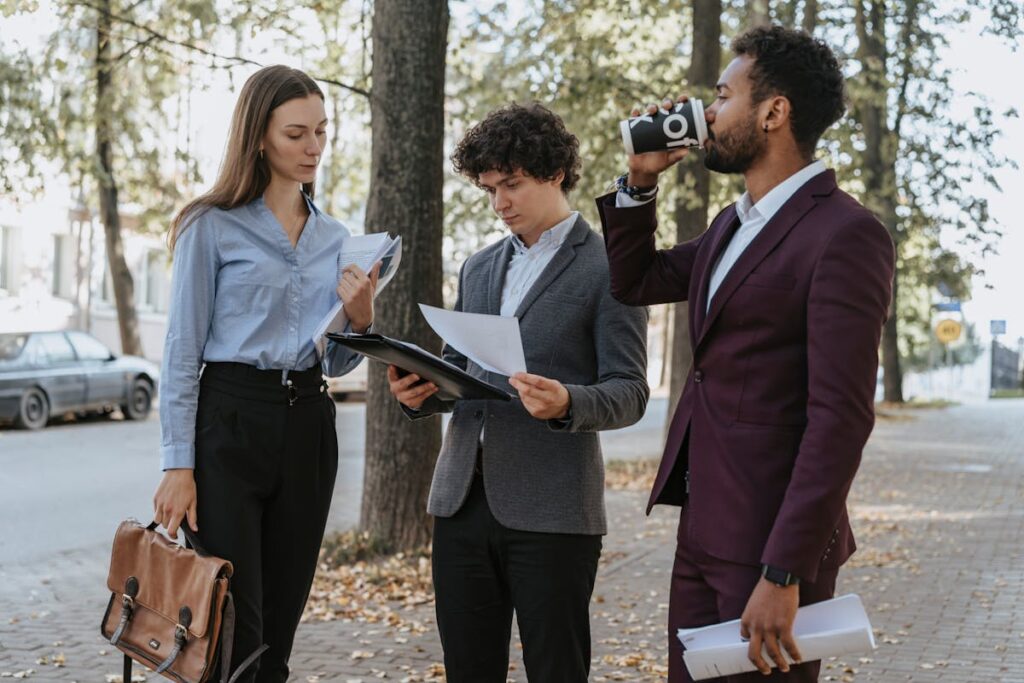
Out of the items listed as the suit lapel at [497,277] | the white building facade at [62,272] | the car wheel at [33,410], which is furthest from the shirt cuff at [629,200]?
the white building facade at [62,272]

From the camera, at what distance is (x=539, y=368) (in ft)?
11.5

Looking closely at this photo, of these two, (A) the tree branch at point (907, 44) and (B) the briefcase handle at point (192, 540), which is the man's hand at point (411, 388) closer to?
(B) the briefcase handle at point (192, 540)

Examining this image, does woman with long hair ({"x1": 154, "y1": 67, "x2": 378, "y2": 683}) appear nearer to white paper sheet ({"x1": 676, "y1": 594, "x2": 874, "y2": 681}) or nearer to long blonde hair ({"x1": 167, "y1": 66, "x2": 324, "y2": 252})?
long blonde hair ({"x1": 167, "y1": 66, "x2": 324, "y2": 252})

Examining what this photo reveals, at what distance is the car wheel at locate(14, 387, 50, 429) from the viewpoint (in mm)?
19016

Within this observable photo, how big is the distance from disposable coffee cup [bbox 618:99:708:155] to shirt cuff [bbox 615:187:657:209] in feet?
0.73

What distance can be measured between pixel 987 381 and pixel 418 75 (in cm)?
5909

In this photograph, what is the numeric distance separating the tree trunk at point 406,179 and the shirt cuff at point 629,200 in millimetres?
4694

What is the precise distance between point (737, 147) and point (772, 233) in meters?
0.22

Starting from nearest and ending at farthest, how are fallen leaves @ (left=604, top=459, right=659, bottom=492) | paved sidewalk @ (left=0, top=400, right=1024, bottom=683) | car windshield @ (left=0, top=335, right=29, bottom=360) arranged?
paved sidewalk @ (left=0, top=400, right=1024, bottom=683), fallen leaves @ (left=604, top=459, right=659, bottom=492), car windshield @ (left=0, top=335, right=29, bottom=360)

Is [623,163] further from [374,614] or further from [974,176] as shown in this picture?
[974,176]

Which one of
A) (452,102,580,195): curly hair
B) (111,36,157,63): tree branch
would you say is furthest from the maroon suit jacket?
(111,36,157,63): tree branch

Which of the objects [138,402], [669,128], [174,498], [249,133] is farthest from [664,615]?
[138,402]

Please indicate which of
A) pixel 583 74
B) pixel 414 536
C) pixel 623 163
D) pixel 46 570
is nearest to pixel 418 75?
pixel 414 536

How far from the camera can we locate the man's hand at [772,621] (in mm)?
2607
